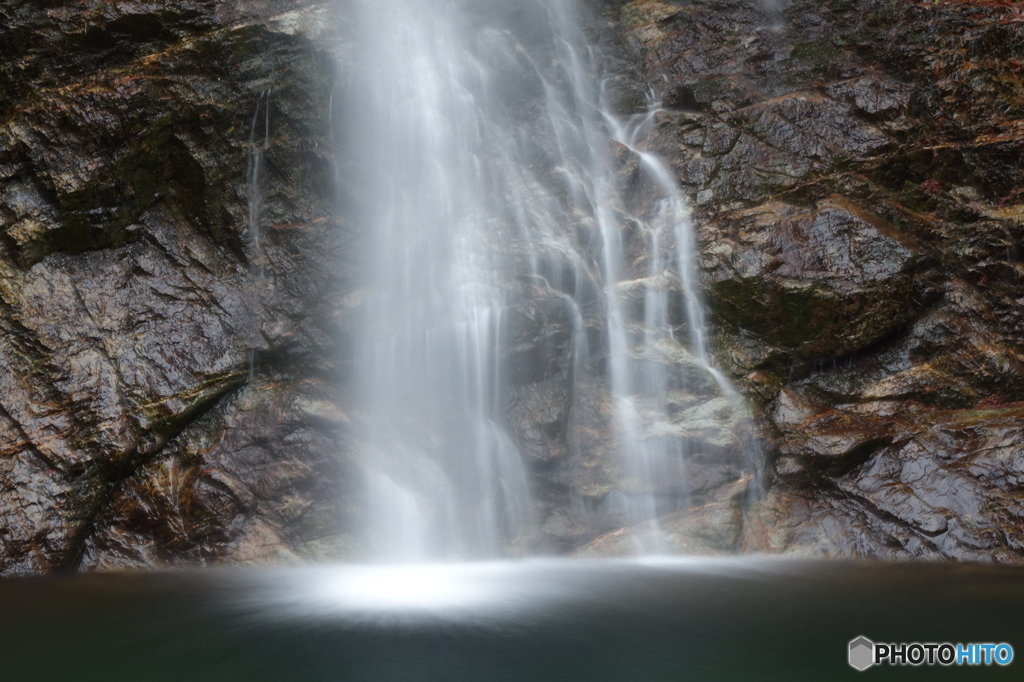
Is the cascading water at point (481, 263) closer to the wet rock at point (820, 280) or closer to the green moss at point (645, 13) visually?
the wet rock at point (820, 280)

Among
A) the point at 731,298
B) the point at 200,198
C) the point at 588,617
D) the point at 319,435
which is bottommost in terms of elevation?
the point at 588,617

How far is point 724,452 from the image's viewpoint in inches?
390

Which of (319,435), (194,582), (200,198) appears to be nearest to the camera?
(194,582)

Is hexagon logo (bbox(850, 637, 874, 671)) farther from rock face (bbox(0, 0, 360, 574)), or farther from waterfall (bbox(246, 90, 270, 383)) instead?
waterfall (bbox(246, 90, 270, 383))

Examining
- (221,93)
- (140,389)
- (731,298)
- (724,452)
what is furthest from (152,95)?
(724,452)

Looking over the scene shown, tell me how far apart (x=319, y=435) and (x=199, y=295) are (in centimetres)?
302

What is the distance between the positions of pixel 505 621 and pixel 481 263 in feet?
19.7

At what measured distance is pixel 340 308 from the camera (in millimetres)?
10758

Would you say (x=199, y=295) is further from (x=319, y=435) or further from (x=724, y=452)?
(x=724, y=452)

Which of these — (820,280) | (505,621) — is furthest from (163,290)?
(820,280)

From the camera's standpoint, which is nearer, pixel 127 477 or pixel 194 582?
pixel 194 582

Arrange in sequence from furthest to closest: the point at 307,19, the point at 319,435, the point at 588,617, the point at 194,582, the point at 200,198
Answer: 1. the point at 307,19
2. the point at 200,198
3. the point at 319,435
4. the point at 194,582
5. the point at 588,617

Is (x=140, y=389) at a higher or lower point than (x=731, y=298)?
lower

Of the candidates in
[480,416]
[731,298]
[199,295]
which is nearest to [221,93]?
[199,295]
